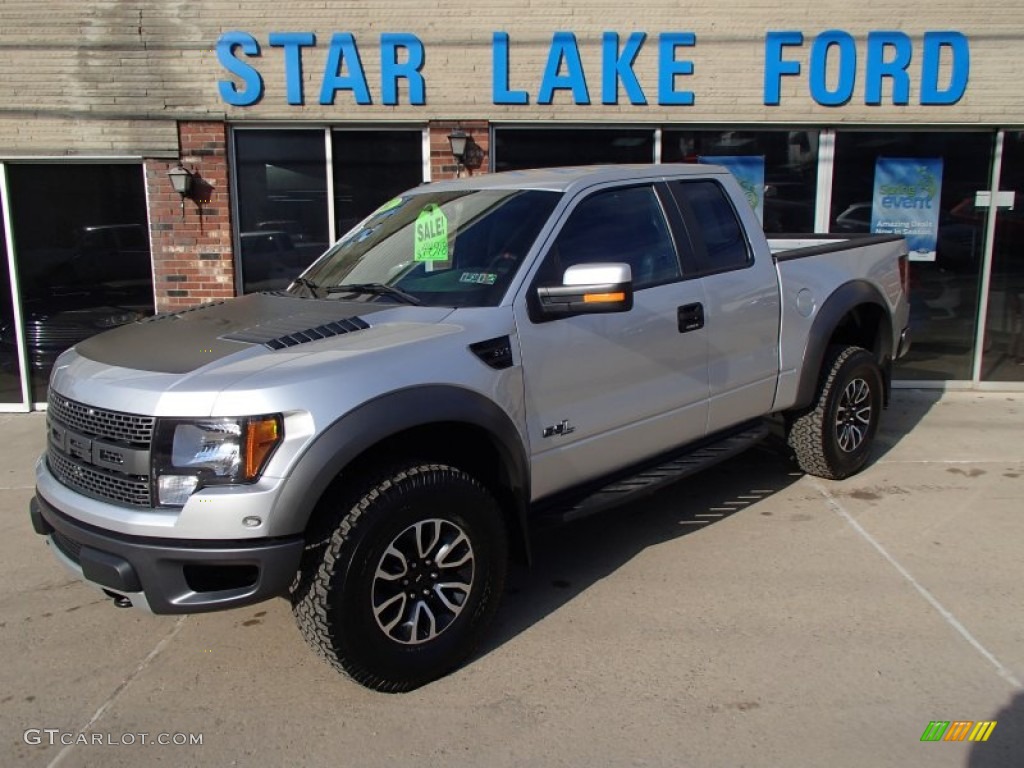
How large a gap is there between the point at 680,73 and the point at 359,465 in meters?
6.03

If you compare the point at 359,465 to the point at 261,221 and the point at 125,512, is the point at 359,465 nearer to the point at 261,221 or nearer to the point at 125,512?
the point at 125,512

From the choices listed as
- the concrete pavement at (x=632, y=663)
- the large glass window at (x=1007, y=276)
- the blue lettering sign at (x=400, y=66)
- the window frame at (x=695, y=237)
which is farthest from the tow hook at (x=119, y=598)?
the large glass window at (x=1007, y=276)

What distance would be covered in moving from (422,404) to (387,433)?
7.3 inches

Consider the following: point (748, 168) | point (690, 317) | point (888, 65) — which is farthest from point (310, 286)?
point (888, 65)

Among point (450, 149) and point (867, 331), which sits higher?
point (450, 149)

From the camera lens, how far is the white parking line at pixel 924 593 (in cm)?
347

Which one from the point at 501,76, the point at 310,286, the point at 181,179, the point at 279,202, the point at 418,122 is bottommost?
the point at 310,286

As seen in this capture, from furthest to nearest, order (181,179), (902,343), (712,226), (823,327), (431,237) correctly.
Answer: (181,179), (902,343), (823,327), (712,226), (431,237)

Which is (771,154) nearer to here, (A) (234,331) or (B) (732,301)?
(B) (732,301)

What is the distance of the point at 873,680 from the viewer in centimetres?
341

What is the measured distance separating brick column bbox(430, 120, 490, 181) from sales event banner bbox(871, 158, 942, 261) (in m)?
3.73

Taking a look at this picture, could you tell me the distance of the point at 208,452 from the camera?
293cm

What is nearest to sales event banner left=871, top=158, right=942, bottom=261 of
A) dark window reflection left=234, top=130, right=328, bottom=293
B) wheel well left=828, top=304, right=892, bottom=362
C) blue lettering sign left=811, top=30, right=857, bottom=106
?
blue lettering sign left=811, top=30, right=857, bottom=106

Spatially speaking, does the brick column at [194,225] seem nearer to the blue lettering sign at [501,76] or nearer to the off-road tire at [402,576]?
the blue lettering sign at [501,76]
